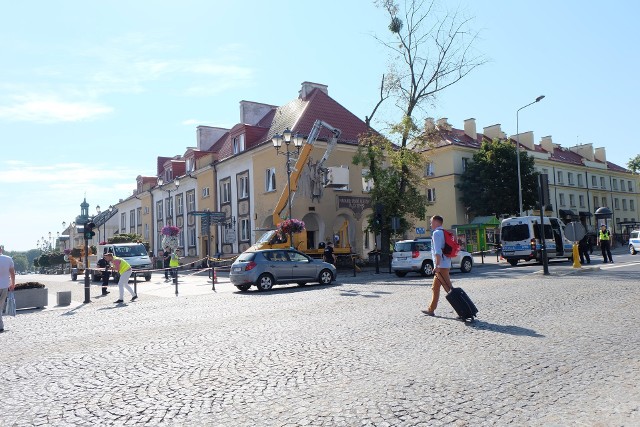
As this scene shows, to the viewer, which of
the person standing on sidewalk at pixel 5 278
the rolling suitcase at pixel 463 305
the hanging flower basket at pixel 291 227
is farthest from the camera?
the hanging flower basket at pixel 291 227

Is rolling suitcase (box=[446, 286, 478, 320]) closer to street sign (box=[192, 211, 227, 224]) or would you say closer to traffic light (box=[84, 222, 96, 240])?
traffic light (box=[84, 222, 96, 240])

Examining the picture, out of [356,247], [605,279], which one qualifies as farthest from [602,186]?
[605,279]

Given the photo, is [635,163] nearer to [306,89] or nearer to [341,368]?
[306,89]

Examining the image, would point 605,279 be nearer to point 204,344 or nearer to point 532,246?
point 532,246

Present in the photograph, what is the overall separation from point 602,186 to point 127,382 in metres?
73.6

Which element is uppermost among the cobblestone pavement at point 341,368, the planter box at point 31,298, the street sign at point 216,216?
the street sign at point 216,216

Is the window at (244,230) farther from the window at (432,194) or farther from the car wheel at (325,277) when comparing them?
the window at (432,194)

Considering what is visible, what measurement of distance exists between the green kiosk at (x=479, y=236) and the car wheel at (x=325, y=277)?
944 inches

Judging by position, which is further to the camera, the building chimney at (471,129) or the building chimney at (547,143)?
the building chimney at (547,143)

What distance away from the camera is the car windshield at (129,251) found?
1175 inches

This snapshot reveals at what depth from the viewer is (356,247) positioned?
1455 inches

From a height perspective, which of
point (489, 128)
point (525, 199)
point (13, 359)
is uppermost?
point (489, 128)

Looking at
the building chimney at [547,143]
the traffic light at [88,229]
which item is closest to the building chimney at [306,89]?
the traffic light at [88,229]

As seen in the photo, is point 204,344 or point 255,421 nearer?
point 255,421
